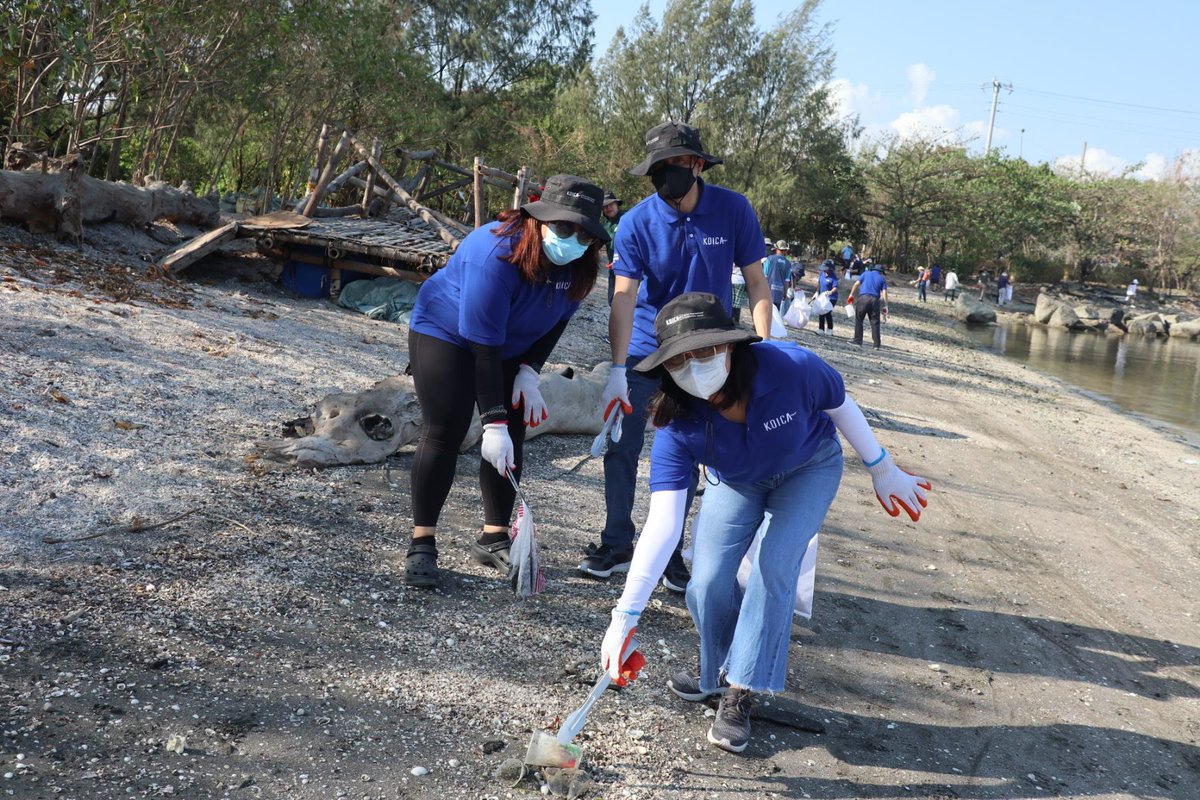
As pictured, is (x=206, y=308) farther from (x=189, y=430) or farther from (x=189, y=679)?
(x=189, y=679)

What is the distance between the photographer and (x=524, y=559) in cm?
432

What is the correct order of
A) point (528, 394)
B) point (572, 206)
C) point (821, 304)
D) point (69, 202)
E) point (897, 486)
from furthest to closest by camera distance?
1. point (821, 304)
2. point (69, 202)
3. point (528, 394)
4. point (572, 206)
5. point (897, 486)

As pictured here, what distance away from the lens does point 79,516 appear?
14.5 ft

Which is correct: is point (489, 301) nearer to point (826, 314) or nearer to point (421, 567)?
point (421, 567)

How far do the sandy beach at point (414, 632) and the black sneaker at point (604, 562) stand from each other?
0.07 meters

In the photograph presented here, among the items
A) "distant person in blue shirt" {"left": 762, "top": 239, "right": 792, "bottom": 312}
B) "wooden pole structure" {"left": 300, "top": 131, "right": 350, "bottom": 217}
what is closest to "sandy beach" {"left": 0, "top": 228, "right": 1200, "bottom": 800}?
"wooden pole structure" {"left": 300, "top": 131, "right": 350, "bottom": 217}

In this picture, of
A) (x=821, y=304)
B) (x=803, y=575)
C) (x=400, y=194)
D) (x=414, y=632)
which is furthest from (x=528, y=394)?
(x=821, y=304)

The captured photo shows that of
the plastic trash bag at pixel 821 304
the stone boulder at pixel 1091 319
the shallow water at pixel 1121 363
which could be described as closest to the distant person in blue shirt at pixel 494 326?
the shallow water at pixel 1121 363

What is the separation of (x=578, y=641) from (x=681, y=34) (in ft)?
105

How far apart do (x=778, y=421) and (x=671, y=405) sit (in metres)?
0.35

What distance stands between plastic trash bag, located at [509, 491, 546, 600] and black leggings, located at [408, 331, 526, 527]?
0.35 m

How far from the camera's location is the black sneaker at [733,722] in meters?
3.37

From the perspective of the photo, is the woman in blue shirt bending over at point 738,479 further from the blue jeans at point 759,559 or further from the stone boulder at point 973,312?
the stone boulder at point 973,312

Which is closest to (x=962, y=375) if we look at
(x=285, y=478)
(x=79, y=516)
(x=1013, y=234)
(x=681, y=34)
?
(x=285, y=478)
